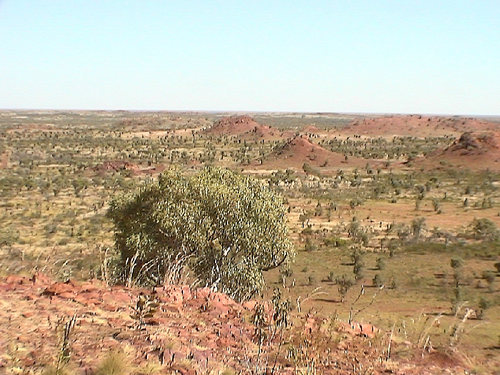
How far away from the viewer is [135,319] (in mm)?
6633

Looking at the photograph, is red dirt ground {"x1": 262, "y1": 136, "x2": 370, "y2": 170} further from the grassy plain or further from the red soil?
the red soil

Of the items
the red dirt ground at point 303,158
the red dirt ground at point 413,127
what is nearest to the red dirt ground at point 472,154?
the red dirt ground at point 303,158

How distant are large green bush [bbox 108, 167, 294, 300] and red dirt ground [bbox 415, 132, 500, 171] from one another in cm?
5419

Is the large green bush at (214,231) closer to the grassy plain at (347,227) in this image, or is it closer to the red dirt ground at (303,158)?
the grassy plain at (347,227)

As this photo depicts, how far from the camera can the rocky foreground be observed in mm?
5168

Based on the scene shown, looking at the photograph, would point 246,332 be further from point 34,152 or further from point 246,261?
point 34,152

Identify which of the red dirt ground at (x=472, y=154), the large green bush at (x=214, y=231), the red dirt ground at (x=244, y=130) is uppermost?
the large green bush at (x=214, y=231)

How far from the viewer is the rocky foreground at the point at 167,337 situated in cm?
517

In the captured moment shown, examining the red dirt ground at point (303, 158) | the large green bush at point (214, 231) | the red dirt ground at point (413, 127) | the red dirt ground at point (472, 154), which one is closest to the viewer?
the large green bush at point (214, 231)

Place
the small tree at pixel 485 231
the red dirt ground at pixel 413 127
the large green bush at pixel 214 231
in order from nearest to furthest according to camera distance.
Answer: the large green bush at pixel 214 231 < the small tree at pixel 485 231 < the red dirt ground at pixel 413 127

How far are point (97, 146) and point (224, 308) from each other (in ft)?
277

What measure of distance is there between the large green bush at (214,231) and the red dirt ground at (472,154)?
54.2 m

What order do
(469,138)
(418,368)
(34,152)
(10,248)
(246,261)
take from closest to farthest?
(418,368) → (246,261) → (10,248) → (469,138) → (34,152)

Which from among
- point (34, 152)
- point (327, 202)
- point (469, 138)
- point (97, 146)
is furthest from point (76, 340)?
point (97, 146)
